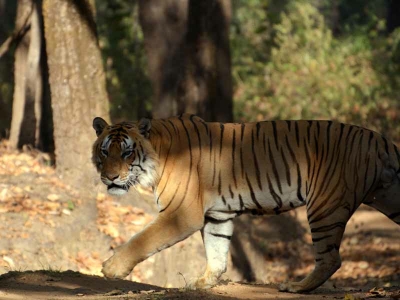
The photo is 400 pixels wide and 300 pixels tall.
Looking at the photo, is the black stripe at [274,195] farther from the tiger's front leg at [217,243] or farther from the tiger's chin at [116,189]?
the tiger's chin at [116,189]

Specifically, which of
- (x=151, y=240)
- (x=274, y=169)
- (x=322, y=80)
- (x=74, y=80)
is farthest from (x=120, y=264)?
(x=322, y=80)

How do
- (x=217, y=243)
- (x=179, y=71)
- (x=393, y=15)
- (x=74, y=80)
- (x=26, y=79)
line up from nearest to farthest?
(x=217, y=243) → (x=74, y=80) → (x=26, y=79) → (x=179, y=71) → (x=393, y=15)

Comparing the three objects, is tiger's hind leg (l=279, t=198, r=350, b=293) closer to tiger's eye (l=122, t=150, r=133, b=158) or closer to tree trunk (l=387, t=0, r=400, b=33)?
tiger's eye (l=122, t=150, r=133, b=158)

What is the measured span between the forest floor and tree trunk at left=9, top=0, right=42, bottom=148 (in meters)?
0.39

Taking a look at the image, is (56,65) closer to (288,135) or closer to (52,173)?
(52,173)

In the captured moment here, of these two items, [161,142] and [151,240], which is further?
[161,142]

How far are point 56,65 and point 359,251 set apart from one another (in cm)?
533

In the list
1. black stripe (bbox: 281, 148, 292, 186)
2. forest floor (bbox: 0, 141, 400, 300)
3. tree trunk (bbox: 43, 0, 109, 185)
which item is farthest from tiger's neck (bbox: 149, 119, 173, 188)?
tree trunk (bbox: 43, 0, 109, 185)

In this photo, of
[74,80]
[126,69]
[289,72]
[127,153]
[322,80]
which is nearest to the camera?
[127,153]

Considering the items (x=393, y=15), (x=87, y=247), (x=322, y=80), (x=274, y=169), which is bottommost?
(x=87, y=247)

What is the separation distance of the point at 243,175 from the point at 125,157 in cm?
98

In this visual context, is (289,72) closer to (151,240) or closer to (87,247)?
(87,247)

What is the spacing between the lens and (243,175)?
7.25 meters

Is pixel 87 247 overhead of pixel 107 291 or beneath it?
overhead
